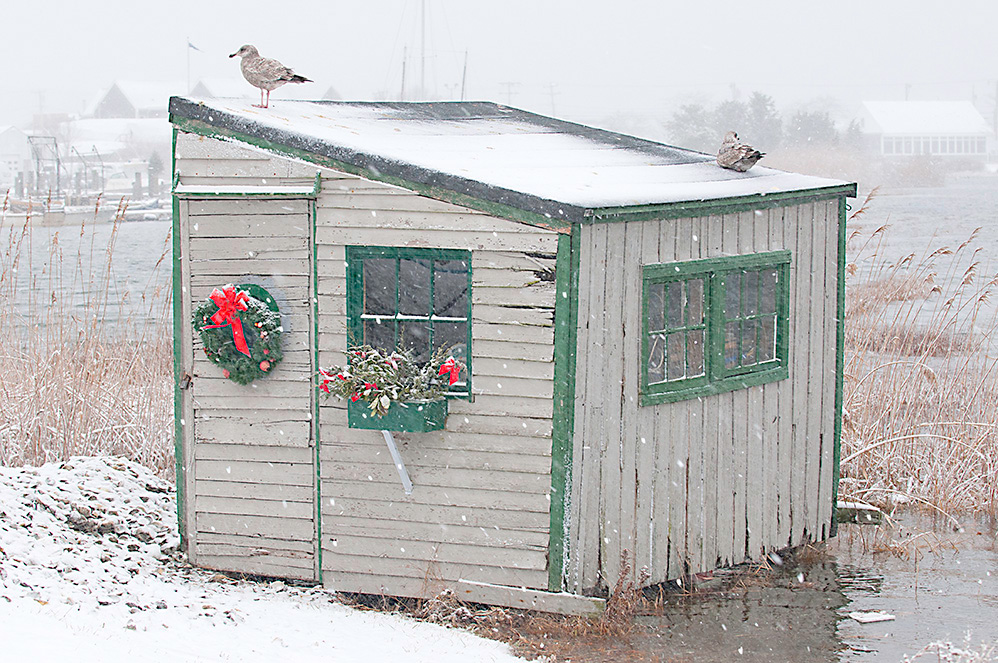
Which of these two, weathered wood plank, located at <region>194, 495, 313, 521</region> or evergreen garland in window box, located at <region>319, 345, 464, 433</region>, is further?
weathered wood plank, located at <region>194, 495, 313, 521</region>

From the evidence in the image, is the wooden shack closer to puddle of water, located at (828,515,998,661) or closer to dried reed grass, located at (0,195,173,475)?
puddle of water, located at (828,515,998,661)

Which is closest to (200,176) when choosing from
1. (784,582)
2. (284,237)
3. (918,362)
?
(284,237)

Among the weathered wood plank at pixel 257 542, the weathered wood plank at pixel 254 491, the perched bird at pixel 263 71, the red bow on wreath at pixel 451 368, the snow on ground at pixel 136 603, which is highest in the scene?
the perched bird at pixel 263 71

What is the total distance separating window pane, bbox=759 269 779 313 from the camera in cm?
694

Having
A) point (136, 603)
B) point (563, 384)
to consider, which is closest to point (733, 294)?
point (563, 384)

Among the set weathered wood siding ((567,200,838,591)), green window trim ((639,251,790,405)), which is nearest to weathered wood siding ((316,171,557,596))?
weathered wood siding ((567,200,838,591))

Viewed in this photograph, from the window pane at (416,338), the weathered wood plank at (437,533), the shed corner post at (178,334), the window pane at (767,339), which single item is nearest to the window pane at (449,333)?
the window pane at (416,338)

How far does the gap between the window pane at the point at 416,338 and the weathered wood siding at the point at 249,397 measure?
556mm

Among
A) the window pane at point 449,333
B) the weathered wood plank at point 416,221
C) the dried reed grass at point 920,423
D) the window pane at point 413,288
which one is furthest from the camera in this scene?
the dried reed grass at point 920,423

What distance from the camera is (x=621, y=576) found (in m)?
6.20

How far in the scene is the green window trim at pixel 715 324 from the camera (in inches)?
250

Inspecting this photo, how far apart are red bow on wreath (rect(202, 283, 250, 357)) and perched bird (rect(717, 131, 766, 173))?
3457 millimetres

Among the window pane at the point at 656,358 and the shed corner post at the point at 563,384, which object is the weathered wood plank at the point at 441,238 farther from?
the window pane at the point at 656,358

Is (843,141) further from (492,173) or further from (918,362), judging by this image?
(492,173)
